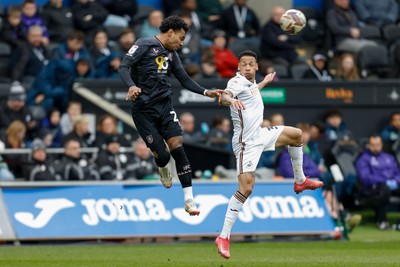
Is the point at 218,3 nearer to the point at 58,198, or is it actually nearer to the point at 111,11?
the point at 111,11

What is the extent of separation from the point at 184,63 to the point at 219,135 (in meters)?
2.08

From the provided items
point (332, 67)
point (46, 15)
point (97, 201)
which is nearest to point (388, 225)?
point (332, 67)

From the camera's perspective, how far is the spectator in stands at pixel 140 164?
2227cm

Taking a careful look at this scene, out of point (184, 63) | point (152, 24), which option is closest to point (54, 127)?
point (184, 63)

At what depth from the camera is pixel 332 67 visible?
88.5 feet

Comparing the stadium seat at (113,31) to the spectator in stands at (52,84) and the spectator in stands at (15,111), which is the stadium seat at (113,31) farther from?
the spectator in stands at (15,111)

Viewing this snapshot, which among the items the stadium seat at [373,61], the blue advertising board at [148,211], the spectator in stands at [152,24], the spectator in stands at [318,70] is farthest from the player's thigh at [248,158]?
the stadium seat at [373,61]

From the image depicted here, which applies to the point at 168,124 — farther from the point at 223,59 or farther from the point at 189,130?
the point at 223,59

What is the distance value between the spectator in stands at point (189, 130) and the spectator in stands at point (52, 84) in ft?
7.41

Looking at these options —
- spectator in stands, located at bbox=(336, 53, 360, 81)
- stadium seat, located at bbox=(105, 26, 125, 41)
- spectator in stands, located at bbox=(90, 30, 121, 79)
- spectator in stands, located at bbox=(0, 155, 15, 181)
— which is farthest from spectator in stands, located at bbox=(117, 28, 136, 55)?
spectator in stands, located at bbox=(336, 53, 360, 81)

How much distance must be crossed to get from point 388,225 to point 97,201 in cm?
624

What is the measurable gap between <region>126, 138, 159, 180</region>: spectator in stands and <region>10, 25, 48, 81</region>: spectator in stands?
3.11m

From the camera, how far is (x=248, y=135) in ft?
54.1

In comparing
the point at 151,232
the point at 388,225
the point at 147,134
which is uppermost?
the point at 147,134
